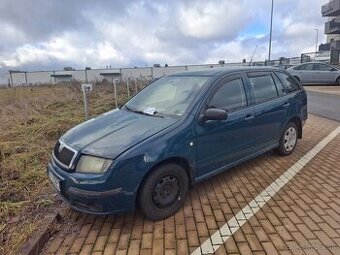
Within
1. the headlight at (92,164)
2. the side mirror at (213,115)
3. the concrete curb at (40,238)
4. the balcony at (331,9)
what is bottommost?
the concrete curb at (40,238)

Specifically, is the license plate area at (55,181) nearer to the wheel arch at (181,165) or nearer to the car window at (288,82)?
the wheel arch at (181,165)

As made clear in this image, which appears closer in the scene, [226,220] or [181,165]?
[226,220]

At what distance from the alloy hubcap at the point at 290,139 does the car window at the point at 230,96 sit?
1503 millimetres

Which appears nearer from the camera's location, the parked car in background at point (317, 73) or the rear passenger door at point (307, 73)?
the parked car in background at point (317, 73)

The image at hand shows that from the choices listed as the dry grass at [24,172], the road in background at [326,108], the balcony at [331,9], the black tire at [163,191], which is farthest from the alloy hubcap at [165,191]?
the balcony at [331,9]

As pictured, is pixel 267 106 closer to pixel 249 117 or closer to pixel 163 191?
pixel 249 117

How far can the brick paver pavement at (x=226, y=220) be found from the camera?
3.00 meters

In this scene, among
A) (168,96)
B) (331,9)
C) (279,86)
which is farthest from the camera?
(331,9)

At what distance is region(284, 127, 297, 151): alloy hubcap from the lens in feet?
17.9

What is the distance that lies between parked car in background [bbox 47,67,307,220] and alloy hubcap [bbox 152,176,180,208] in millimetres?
11

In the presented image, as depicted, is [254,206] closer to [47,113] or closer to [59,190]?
[59,190]

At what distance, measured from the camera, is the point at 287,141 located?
550 cm

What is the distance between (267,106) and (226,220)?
2.10 meters

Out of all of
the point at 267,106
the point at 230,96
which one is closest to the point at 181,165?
the point at 230,96
